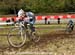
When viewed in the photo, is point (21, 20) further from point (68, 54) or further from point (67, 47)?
point (68, 54)

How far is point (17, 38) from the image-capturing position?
38.5ft

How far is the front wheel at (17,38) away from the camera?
11.6 metres

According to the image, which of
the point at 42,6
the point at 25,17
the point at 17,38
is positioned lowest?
the point at 42,6

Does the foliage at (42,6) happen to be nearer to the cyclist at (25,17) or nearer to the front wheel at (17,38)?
the cyclist at (25,17)

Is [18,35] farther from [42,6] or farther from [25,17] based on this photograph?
[42,6]

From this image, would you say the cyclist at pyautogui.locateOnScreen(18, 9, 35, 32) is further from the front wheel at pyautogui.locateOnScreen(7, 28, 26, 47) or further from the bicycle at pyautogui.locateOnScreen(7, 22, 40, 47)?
the front wheel at pyautogui.locateOnScreen(7, 28, 26, 47)

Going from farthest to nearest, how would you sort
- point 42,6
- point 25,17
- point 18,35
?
point 42,6 < point 25,17 < point 18,35

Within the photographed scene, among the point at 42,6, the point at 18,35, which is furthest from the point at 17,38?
the point at 42,6

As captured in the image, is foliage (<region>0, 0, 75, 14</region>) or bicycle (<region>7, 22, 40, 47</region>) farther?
foliage (<region>0, 0, 75, 14</region>)

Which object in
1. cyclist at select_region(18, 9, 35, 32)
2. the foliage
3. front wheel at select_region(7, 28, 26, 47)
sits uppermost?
cyclist at select_region(18, 9, 35, 32)

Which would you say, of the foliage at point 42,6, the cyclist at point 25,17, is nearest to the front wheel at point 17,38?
the cyclist at point 25,17

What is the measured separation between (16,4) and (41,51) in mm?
34567

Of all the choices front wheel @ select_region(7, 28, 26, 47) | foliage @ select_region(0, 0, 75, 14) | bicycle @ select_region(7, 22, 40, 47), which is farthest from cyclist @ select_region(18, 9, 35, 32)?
foliage @ select_region(0, 0, 75, 14)

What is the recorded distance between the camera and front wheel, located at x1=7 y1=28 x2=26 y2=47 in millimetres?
11555
